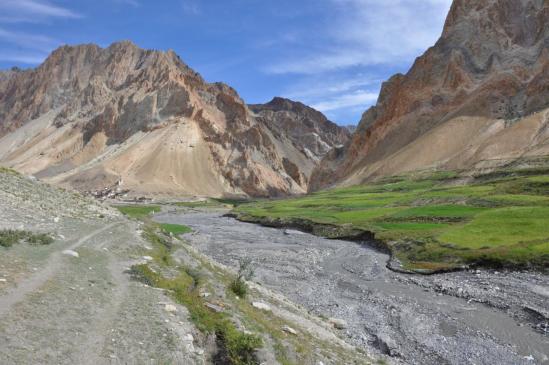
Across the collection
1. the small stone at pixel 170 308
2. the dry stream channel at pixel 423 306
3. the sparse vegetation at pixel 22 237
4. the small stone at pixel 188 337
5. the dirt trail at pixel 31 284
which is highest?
the sparse vegetation at pixel 22 237

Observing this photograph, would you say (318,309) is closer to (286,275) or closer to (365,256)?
(286,275)

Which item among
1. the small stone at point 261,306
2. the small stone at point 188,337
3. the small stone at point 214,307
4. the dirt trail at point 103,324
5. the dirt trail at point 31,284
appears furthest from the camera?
the small stone at point 261,306

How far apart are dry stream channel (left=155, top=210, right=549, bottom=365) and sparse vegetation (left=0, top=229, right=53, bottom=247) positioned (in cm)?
1421

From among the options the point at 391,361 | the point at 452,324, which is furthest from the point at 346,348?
→ the point at 452,324

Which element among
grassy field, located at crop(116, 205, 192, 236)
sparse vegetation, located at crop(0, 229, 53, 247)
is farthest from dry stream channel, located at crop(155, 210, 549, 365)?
grassy field, located at crop(116, 205, 192, 236)

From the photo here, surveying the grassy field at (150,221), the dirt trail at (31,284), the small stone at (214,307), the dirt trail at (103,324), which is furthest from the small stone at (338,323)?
the grassy field at (150,221)

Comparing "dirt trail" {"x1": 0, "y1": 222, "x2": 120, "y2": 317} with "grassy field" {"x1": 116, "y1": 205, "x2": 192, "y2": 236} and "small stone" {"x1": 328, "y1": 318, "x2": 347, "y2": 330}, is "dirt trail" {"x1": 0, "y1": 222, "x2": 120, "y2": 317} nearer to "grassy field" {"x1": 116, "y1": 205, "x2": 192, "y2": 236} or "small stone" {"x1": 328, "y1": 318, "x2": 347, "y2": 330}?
"small stone" {"x1": 328, "y1": 318, "x2": 347, "y2": 330}

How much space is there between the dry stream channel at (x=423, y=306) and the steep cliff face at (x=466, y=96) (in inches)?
3908

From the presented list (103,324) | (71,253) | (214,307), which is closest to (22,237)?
(71,253)

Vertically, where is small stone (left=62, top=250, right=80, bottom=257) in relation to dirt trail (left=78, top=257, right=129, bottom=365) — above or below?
above

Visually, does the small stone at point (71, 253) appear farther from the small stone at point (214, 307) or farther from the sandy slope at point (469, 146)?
the sandy slope at point (469, 146)

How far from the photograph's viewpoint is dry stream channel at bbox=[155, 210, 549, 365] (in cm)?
2025

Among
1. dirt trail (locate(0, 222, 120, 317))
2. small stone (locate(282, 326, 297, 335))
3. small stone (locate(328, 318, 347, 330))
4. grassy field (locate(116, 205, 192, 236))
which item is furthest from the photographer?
grassy field (locate(116, 205, 192, 236))

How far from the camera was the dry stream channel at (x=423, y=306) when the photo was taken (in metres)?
20.2
